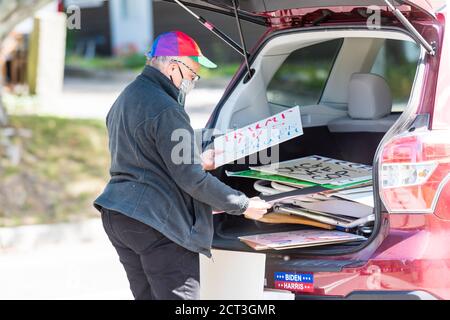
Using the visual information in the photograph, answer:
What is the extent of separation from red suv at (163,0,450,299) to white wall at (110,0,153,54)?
16829mm

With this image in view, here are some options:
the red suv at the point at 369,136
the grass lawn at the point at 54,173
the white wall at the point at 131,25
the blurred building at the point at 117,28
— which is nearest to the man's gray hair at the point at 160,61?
the red suv at the point at 369,136

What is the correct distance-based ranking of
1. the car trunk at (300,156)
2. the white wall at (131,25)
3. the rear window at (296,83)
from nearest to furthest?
the car trunk at (300,156) → the rear window at (296,83) → the white wall at (131,25)

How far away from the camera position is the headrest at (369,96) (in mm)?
4844

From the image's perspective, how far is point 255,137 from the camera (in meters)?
4.12

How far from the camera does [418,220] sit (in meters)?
3.46

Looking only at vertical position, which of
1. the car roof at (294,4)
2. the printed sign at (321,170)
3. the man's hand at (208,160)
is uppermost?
the car roof at (294,4)

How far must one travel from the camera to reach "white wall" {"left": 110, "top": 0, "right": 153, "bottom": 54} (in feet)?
71.2

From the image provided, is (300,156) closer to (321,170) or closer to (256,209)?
(321,170)

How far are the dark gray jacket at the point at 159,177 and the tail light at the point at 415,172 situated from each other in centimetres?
65

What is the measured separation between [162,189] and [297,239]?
68 centimetres

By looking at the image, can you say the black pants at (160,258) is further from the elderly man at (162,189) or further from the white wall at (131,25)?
the white wall at (131,25)

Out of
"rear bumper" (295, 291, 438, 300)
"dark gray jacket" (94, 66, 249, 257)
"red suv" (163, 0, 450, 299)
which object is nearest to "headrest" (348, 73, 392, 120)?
"red suv" (163, 0, 450, 299)

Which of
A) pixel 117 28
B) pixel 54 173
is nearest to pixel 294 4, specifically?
pixel 54 173

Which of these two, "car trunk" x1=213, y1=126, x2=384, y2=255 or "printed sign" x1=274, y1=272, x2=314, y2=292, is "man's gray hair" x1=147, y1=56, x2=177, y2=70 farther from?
"printed sign" x1=274, y1=272, x2=314, y2=292
